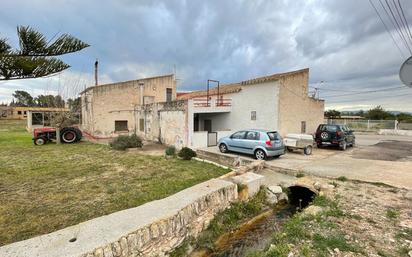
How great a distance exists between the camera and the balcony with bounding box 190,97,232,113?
14847 mm

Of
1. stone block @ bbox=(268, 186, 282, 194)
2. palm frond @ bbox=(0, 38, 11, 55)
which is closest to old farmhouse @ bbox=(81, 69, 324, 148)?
stone block @ bbox=(268, 186, 282, 194)

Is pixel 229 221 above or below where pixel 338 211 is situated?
below

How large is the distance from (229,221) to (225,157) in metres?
5.43

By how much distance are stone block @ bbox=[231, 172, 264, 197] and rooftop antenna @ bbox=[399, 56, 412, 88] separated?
4409 mm

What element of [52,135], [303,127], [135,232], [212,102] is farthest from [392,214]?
[52,135]

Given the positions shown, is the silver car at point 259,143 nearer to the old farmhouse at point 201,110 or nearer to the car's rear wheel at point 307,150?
the car's rear wheel at point 307,150

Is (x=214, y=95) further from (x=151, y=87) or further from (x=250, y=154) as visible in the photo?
(x=250, y=154)

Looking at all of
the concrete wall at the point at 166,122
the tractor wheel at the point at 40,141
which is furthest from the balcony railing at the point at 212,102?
the tractor wheel at the point at 40,141

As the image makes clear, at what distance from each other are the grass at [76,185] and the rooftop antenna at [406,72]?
583 centimetres

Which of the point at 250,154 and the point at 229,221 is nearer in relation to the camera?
the point at 229,221

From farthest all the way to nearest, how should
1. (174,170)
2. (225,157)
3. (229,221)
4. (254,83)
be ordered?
(254,83)
(225,157)
(174,170)
(229,221)

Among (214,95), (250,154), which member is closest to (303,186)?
(250,154)

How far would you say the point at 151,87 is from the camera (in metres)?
20.6

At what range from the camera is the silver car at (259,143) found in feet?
34.7
